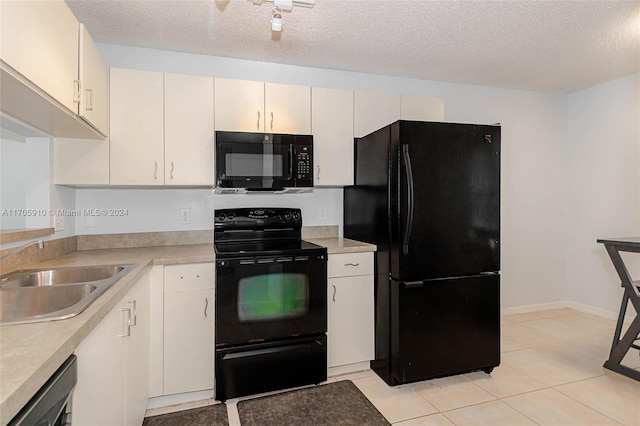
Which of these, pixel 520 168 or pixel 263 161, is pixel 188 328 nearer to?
pixel 263 161

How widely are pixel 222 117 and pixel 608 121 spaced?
3.88 metres

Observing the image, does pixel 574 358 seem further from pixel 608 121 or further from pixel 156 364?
pixel 156 364

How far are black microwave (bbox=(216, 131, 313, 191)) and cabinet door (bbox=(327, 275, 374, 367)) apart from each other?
0.80 m

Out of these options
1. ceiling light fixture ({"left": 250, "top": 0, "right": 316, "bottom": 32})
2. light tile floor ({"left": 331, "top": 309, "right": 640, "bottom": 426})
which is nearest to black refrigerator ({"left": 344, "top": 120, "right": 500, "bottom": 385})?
light tile floor ({"left": 331, "top": 309, "right": 640, "bottom": 426})

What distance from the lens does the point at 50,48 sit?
1.46 meters

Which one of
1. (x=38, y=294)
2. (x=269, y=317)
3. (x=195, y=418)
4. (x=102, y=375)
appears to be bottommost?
(x=195, y=418)

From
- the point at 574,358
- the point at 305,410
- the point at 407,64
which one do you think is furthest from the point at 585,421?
the point at 407,64

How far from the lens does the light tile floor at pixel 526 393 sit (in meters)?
2.05

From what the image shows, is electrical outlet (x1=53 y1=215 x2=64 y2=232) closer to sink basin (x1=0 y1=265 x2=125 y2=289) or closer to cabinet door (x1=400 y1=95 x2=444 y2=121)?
sink basin (x1=0 y1=265 x2=125 y2=289)

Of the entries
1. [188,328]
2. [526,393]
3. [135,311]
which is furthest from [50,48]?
[526,393]

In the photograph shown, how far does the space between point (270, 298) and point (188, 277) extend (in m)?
0.53

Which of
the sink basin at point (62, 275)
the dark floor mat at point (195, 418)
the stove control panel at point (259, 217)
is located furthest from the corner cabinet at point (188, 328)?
the stove control panel at point (259, 217)

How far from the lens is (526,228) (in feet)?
12.8

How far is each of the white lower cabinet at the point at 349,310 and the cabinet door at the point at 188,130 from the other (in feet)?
3.74
